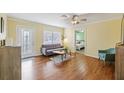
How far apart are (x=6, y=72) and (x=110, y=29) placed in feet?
15.8

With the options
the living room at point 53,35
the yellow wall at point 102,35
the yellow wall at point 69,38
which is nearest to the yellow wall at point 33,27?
the living room at point 53,35

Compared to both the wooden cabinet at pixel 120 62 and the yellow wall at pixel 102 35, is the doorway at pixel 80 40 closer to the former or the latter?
the yellow wall at pixel 102 35

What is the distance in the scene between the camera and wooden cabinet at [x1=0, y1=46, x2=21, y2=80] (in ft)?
7.84

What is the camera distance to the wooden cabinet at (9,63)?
2389 mm

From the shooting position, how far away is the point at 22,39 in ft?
20.6

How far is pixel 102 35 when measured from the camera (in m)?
5.95

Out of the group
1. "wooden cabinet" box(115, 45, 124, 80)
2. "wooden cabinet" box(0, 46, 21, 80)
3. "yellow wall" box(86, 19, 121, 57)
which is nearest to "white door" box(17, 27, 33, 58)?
"yellow wall" box(86, 19, 121, 57)

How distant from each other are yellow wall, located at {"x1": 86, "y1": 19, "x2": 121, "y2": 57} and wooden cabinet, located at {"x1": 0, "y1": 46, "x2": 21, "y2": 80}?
4.48m

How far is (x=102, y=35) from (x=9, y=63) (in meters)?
4.69

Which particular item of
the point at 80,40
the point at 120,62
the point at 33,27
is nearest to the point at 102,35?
the point at 80,40

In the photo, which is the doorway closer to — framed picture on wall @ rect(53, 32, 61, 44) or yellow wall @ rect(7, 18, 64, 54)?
framed picture on wall @ rect(53, 32, 61, 44)
